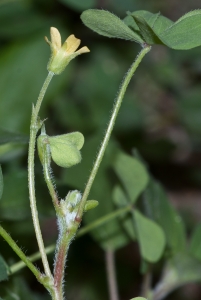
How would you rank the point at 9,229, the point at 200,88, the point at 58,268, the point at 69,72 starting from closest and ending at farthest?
the point at 58,268 < the point at 9,229 < the point at 69,72 < the point at 200,88

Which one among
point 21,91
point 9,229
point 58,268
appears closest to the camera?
point 58,268

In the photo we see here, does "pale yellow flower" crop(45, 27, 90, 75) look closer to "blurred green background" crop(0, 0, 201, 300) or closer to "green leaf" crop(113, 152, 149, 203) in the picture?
"green leaf" crop(113, 152, 149, 203)

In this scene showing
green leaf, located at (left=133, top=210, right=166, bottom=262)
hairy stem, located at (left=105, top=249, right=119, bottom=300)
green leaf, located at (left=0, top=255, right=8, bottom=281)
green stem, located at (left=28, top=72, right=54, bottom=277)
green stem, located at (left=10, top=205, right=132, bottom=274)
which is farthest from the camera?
hairy stem, located at (left=105, top=249, right=119, bottom=300)

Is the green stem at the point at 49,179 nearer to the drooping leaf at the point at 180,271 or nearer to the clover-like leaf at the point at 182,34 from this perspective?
the clover-like leaf at the point at 182,34

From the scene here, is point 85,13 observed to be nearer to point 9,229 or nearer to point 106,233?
point 106,233

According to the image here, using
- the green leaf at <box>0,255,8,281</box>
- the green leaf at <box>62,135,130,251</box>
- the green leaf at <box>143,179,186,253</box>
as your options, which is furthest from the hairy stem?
the green leaf at <box>0,255,8,281</box>

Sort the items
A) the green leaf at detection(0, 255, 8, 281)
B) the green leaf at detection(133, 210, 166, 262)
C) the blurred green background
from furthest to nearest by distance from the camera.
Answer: the blurred green background, the green leaf at detection(133, 210, 166, 262), the green leaf at detection(0, 255, 8, 281)

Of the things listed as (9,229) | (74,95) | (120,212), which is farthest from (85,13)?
(74,95)
